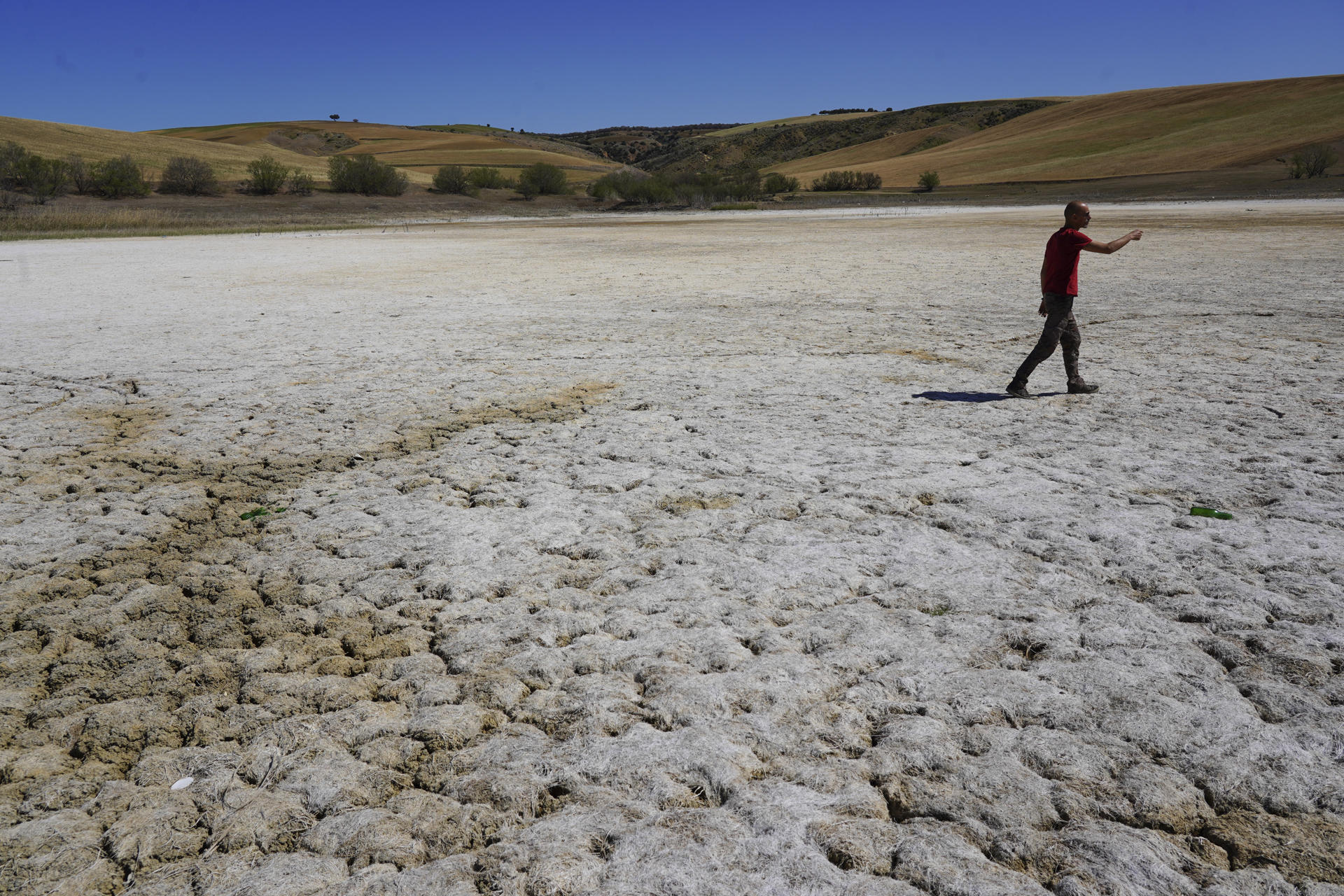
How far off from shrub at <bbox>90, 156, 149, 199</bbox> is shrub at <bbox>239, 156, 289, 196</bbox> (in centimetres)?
611

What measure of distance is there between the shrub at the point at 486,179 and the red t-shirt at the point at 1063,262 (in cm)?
6447

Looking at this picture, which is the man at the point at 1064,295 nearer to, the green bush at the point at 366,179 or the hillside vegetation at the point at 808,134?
the green bush at the point at 366,179

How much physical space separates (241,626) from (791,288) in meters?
11.1

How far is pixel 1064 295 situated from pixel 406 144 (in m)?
124

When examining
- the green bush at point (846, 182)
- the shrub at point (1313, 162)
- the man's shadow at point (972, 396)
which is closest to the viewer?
the man's shadow at point (972, 396)

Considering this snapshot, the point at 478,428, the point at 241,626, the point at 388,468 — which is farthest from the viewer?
the point at 478,428

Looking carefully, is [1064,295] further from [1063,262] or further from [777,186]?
[777,186]

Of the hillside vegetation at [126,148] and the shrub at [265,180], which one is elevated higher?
the hillside vegetation at [126,148]

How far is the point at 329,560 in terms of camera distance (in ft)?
12.7

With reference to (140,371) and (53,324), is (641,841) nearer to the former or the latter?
(140,371)

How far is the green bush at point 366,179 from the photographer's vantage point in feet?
198

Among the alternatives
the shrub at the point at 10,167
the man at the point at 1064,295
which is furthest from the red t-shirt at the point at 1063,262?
the shrub at the point at 10,167

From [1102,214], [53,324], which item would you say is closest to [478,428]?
[53,324]

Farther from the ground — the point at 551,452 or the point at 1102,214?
the point at 1102,214
